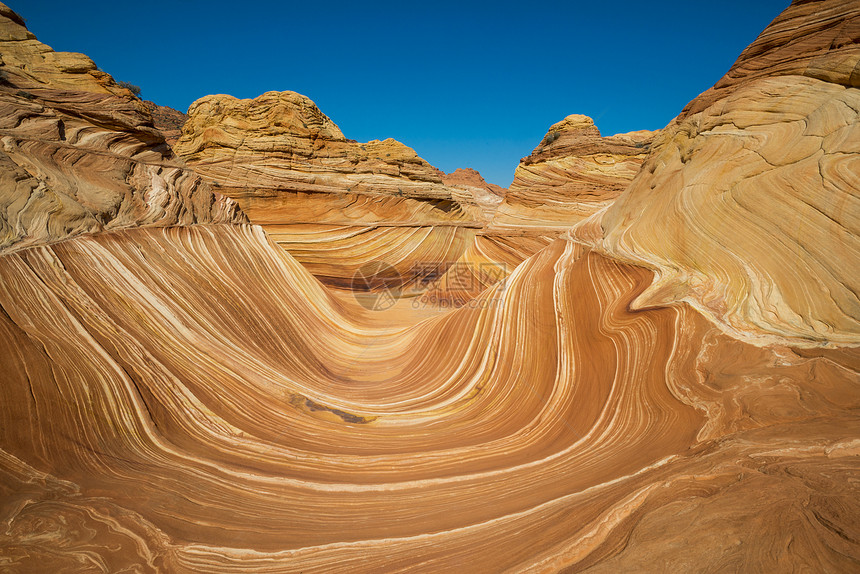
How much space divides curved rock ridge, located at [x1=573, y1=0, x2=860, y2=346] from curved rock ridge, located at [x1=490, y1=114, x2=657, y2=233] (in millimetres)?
5085

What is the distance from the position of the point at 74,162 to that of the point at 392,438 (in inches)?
188

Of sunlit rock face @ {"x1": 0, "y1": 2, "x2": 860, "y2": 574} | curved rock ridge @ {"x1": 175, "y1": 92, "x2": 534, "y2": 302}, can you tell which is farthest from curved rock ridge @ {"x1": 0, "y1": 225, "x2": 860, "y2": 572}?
curved rock ridge @ {"x1": 175, "y1": 92, "x2": 534, "y2": 302}

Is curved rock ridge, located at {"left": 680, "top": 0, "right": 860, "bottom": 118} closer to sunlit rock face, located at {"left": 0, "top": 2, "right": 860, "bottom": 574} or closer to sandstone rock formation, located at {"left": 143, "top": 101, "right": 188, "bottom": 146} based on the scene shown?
sunlit rock face, located at {"left": 0, "top": 2, "right": 860, "bottom": 574}

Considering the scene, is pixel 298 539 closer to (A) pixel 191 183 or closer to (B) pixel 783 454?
(B) pixel 783 454

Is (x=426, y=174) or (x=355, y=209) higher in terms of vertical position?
(x=426, y=174)

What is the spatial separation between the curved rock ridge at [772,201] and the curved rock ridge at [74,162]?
18.1 ft

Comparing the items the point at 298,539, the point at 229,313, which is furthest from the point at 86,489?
the point at 229,313

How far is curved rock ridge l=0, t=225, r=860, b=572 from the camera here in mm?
1646

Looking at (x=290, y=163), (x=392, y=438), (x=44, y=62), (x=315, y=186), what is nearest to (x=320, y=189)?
(x=315, y=186)

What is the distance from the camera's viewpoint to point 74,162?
4.51 m

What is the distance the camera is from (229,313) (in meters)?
4.56

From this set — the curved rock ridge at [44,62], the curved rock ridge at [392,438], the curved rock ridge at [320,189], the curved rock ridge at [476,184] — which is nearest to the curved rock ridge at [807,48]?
the curved rock ridge at [392,438]

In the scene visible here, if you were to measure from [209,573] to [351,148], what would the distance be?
12.1 metres

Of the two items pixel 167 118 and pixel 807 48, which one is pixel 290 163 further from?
pixel 167 118
